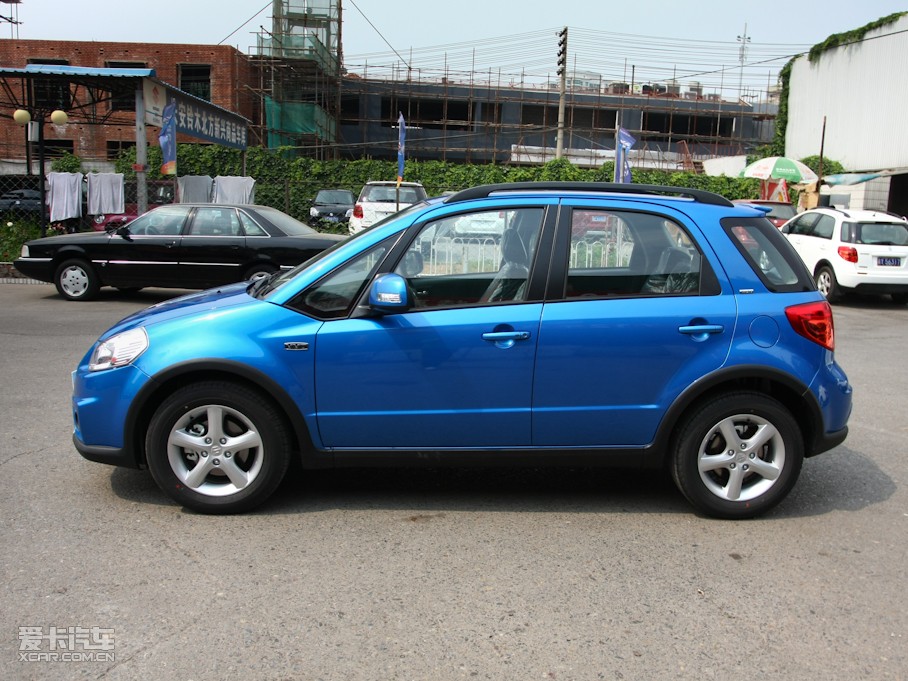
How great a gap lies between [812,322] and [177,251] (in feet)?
33.0

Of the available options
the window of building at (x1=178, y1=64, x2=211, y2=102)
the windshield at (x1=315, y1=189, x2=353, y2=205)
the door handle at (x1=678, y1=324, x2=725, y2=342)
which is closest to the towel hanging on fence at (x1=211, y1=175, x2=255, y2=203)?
the windshield at (x1=315, y1=189, x2=353, y2=205)

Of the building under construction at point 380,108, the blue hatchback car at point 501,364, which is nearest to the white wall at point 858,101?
the building under construction at point 380,108

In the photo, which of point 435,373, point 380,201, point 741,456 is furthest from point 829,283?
point 435,373

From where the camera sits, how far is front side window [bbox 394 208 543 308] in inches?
163

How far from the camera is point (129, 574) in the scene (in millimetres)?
3475

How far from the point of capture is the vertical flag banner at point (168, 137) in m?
16.7

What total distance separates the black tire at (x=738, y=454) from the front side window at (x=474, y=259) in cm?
115

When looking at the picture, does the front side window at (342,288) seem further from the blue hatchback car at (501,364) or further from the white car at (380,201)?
the white car at (380,201)

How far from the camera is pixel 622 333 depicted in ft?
13.2

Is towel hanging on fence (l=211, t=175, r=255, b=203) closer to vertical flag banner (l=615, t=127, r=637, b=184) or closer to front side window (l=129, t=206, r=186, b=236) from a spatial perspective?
front side window (l=129, t=206, r=186, b=236)

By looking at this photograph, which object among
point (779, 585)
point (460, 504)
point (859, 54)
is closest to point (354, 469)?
point (460, 504)

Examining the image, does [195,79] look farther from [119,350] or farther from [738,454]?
[738,454]

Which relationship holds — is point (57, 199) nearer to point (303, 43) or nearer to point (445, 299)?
point (445, 299)

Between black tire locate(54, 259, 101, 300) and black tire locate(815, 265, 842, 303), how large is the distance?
12.2 metres
